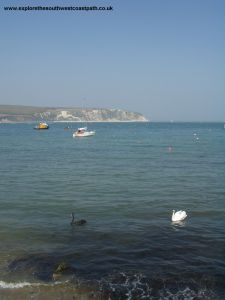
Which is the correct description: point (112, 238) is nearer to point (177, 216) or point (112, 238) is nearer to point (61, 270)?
point (61, 270)

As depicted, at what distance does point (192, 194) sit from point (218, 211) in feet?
18.4

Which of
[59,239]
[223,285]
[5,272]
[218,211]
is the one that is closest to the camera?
[223,285]

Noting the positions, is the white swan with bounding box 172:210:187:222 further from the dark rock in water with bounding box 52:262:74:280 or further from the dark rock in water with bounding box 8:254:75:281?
the dark rock in water with bounding box 52:262:74:280

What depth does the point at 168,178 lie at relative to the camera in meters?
40.1

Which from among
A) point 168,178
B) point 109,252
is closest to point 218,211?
point 109,252

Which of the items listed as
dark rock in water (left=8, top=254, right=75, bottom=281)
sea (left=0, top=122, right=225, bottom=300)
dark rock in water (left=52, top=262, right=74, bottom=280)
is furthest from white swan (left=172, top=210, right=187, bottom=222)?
dark rock in water (left=52, top=262, right=74, bottom=280)

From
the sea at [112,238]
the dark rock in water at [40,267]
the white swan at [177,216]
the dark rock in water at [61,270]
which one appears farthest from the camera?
the white swan at [177,216]

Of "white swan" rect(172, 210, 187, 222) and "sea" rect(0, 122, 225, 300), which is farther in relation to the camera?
"white swan" rect(172, 210, 187, 222)

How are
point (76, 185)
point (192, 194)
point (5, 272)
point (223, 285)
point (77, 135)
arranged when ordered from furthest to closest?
point (77, 135)
point (76, 185)
point (192, 194)
point (5, 272)
point (223, 285)

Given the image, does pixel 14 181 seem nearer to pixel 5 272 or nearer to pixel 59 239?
pixel 59 239

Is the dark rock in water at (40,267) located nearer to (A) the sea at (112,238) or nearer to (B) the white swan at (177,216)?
(A) the sea at (112,238)

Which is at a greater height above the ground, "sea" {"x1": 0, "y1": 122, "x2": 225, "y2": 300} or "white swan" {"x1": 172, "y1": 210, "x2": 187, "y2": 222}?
"white swan" {"x1": 172, "y1": 210, "x2": 187, "y2": 222}

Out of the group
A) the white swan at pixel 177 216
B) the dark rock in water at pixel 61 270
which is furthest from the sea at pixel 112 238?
the white swan at pixel 177 216

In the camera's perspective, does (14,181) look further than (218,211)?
Yes
